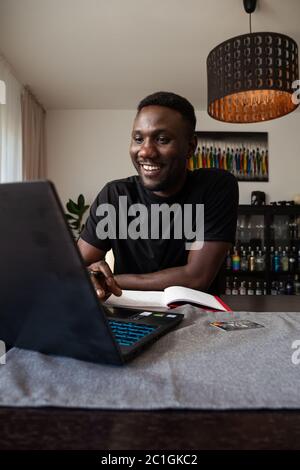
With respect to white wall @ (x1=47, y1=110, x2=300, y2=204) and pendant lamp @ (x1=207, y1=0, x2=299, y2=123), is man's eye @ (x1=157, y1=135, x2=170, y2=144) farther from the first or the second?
white wall @ (x1=47, y1=110, x2=300, y2=204)

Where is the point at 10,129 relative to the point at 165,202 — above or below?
above

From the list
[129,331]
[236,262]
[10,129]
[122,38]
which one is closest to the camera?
[129,331]

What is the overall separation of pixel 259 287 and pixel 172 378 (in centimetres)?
378

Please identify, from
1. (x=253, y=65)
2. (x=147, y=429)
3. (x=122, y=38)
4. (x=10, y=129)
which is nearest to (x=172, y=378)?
(x=147, y=429)

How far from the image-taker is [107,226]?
1.53 m

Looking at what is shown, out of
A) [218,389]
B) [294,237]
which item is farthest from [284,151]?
[218,389]

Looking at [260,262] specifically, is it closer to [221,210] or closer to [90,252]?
[221,210]

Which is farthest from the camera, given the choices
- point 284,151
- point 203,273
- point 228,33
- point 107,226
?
point 284,151

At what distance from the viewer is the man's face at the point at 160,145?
4.45 ft

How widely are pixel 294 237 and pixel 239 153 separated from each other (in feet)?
3.98

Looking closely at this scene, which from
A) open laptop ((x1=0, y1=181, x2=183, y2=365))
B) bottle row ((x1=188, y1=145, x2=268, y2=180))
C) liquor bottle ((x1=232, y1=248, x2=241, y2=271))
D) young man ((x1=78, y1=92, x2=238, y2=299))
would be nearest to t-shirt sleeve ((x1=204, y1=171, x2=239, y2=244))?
young man ((x1=78, y1=92, x2=238, y2=299))

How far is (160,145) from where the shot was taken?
138 centimetres
